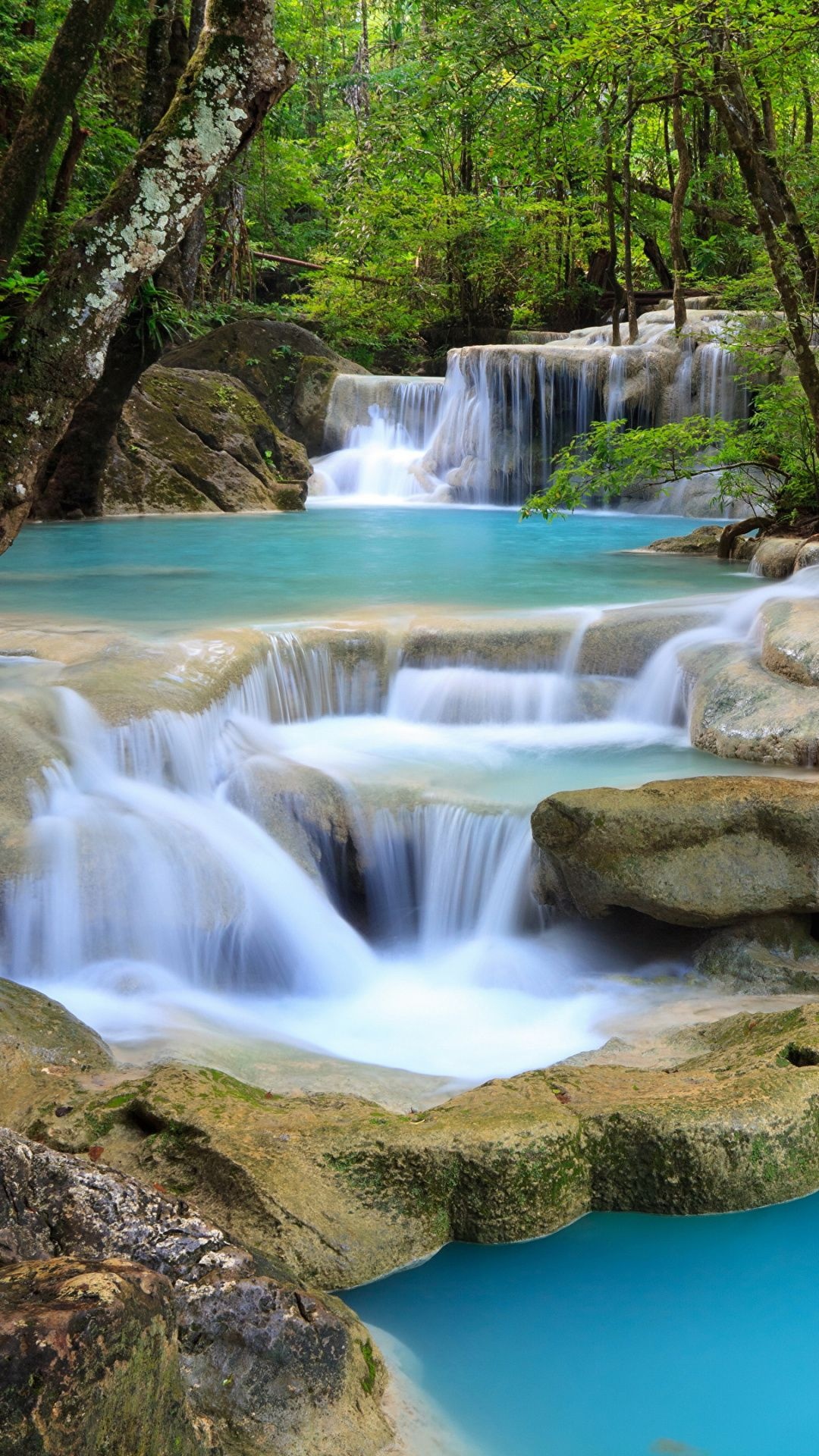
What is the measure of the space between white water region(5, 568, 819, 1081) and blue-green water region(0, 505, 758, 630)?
2.18 metres

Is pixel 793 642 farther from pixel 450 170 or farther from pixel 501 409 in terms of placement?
pixel 450 170

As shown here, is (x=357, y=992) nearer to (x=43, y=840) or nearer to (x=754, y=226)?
(x=43, y=840)

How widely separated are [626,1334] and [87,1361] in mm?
1679

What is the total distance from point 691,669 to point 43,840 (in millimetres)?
3909

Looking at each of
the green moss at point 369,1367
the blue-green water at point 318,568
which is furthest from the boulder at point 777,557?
the green moss at point 369,1367

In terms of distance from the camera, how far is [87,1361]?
5.12ft

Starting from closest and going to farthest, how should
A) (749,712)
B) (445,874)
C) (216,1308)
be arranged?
(216,1308) < (445,874) < (749,712)

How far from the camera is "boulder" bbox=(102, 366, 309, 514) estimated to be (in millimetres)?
16047

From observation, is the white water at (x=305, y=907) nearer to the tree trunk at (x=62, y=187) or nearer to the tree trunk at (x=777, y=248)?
the tree trunk at (x=777, y=248)

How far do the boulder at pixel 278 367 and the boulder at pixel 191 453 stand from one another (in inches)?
89.7

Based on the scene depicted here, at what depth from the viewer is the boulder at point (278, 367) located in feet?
66.9

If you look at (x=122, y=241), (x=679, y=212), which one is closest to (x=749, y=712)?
(x=122, y=241)

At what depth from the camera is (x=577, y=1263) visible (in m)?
3.06

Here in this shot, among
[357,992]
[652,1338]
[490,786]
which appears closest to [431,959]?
[357,992]
